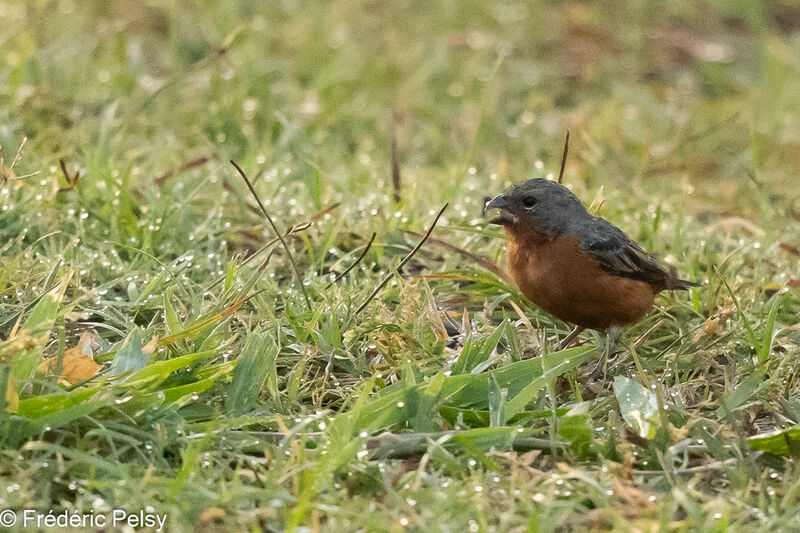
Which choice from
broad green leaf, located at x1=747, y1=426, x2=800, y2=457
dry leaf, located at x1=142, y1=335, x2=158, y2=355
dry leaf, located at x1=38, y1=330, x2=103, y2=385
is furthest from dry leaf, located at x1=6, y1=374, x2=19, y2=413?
broad green leaf, located at x1=747, y1=426, x2=800, y2=457

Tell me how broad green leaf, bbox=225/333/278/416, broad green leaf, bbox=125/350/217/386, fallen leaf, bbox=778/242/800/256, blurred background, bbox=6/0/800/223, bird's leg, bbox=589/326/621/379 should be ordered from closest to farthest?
broad green leaf, bbox=125/350/217/386, broad green leaf, bbox=225/333/278/416, bird's leg, bbox=589/326/621/379, fallen leaf, bbox=778/242/800/256, blurred background, bbox=6/0/800/223

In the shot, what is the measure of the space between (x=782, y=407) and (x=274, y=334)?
6.01 ft

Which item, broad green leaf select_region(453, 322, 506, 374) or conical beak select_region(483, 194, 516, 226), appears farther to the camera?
conical beak select_region(483, 194, 516, 226)

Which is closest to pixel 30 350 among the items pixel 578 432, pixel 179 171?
pixel 578 432

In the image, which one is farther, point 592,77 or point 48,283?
point 592,77

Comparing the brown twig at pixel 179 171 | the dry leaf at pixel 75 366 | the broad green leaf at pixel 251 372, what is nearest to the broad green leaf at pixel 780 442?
the broad green leaf at pixel 251 372

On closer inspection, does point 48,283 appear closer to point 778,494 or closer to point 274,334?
point 274,334

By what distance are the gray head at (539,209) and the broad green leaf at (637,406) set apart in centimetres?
81

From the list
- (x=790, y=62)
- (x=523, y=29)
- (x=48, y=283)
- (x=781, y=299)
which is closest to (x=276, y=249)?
(x=48, y=283)

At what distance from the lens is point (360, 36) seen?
26.1 ft

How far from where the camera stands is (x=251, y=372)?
3316mm

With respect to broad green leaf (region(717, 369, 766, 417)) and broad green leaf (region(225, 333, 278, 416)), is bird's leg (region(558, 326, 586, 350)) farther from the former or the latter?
broad green leaf (region(225, 333, 278, 416))

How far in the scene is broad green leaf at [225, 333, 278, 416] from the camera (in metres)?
3.24

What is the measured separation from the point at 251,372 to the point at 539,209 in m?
1.40
